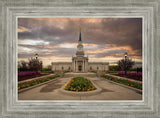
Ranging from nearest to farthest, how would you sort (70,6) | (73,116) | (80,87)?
1. (73,116)
2. (70,6)
3. (80,87)

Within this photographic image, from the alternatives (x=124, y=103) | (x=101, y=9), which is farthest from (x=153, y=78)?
(x=101, y=9)

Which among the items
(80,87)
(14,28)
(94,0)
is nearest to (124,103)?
(80,87)

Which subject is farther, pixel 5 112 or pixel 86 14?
pixel 86 14

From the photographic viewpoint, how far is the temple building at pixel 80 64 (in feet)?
115

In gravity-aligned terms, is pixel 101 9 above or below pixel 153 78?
above

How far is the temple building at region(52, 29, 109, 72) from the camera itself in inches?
1375

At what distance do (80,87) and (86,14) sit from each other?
3816mm

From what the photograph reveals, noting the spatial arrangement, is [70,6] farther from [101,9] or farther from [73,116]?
[73,116]

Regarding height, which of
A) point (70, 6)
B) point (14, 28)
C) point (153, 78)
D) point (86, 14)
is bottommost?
point (153, 78)

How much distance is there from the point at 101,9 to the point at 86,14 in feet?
1.98

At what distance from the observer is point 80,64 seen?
35594mm

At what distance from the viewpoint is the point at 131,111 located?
11.3ft

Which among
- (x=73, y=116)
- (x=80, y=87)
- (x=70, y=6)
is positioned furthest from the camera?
(x=80, y=87)

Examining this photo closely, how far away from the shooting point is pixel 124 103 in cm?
359
